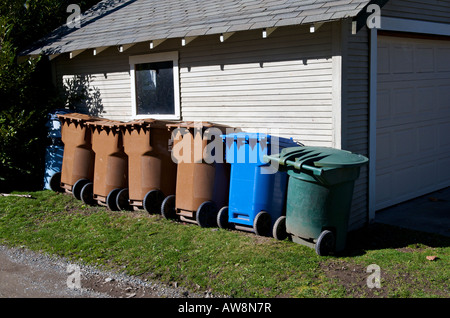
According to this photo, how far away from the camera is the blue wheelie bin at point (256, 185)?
6973 mm

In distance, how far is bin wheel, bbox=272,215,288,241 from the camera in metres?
6.86

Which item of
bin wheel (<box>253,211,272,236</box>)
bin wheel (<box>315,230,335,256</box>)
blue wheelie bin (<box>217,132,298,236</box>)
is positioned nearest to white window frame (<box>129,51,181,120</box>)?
blue wheelie bin (<box>217,132,298,236</box>)

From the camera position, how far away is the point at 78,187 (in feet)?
31.4

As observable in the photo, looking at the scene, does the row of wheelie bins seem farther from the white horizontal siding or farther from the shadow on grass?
the white horizontal siding

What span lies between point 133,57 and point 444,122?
618cm

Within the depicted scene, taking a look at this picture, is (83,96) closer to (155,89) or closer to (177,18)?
(155,89)

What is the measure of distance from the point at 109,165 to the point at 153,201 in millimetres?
1112

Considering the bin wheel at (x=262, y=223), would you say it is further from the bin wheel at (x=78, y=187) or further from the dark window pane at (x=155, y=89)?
the bin wheel at (x=78, y=187)

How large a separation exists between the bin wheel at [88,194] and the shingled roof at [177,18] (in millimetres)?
2743

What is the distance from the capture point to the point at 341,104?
705cm

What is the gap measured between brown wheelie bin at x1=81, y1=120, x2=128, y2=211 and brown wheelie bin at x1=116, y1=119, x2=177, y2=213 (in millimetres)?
339

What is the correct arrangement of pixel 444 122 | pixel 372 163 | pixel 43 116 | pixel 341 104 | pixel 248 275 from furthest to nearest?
pixel 43 116 → pixel 444 122 → pixel 372 163 → pixel 341 104 → pixel 248 275

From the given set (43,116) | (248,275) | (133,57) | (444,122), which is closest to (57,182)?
(43,116)
